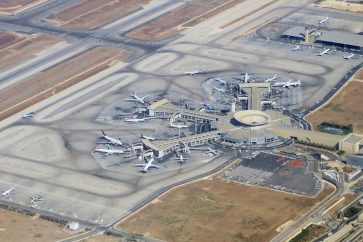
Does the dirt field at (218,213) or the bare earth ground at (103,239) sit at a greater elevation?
the dirt field at (218,213)

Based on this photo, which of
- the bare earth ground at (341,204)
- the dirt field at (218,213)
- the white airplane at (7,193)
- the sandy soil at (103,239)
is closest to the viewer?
the dirt field at (218,213)

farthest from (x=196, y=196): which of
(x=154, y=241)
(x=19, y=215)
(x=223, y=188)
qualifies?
(x=19, y=215)

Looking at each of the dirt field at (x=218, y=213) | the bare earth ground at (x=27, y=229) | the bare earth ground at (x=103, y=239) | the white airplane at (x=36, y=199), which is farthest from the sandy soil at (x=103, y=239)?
the white airplane at (x=36, y=199)

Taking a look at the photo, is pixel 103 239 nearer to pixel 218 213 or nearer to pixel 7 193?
pixel 218 213

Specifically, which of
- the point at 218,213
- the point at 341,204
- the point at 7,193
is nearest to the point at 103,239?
the point at 218,213

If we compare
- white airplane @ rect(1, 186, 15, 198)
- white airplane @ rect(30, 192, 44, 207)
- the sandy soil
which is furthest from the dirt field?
white airplane @ rect(1, 186, 15, 198)

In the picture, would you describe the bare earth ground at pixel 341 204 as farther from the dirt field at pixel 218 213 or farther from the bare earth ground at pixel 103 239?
the bare earth ground at pixel 103 239

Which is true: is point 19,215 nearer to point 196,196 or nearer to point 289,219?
point 196,196

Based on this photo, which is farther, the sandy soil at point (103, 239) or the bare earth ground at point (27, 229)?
the bare earth ground at point (27, 229)
